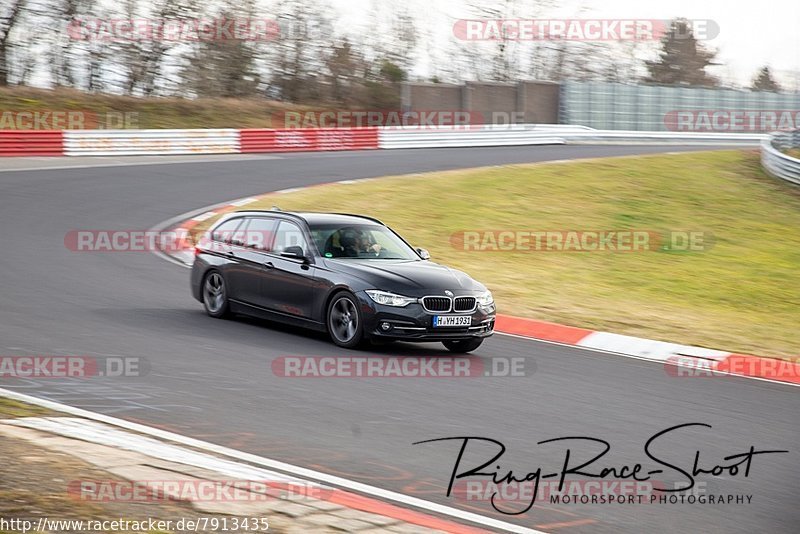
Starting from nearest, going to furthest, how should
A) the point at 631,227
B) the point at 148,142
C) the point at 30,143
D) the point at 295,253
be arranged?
A: the point at 295,253
the point at 631,227
the point at 30,143
the point at 148,142

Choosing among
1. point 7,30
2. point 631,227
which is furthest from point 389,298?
point 7,30

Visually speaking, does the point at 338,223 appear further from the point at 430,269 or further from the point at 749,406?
the point at 749,406

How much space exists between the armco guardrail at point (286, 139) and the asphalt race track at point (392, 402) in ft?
58.8

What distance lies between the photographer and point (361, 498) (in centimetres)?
617

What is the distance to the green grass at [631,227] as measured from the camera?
15031 mm

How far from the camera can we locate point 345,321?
1116 centimetres

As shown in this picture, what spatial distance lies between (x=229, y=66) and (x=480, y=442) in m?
46.4

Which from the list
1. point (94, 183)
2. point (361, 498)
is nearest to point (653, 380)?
point (361, 498)

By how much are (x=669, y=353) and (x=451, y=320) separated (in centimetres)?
303

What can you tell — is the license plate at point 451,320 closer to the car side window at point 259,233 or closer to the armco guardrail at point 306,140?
the car side window at point 259,233

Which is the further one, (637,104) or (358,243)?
(637,104)
